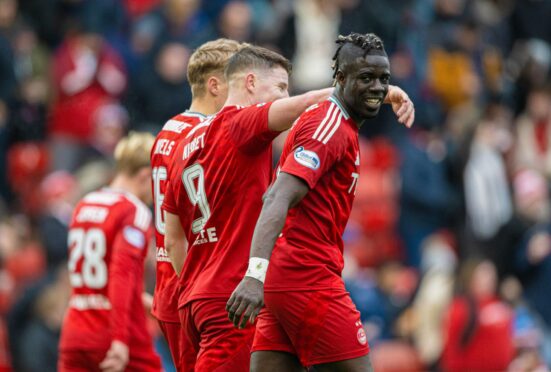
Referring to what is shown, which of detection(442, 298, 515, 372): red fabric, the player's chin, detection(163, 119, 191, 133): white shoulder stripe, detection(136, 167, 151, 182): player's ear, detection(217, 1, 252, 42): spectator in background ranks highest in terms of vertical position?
the player's chin

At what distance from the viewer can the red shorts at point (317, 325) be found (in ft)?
23.3

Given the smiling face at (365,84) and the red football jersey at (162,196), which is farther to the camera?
the red football jersey at (162,196)

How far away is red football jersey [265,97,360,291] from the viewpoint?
7090 millimetres

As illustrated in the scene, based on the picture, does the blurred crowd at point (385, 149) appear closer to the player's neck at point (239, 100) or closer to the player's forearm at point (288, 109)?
the player's neck at point (239, 100)

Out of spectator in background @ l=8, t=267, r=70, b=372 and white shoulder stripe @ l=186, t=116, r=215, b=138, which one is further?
spectator in background @ l=8, t=267, r=70, b=372

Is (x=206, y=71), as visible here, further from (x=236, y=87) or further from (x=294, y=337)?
(x=294, y=337)

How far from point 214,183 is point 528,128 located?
36.4 ft

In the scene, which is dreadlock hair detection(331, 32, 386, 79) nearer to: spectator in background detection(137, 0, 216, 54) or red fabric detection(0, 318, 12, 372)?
red fabric detection(0, 318, 12, 372)

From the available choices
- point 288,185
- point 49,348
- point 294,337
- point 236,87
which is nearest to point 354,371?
point 294,337

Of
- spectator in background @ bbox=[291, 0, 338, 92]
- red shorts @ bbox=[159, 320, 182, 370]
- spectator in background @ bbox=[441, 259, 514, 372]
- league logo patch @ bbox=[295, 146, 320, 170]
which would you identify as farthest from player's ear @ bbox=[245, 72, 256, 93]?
spectator in background @ bbox=[291, 0, 338, 92]

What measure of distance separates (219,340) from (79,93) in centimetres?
1024

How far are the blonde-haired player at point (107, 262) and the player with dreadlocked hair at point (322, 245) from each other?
2.60 meters

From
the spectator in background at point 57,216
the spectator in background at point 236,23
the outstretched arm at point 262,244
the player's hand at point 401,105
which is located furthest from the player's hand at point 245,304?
the spectator in background at point 236,23

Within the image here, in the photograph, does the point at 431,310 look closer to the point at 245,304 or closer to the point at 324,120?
the point at 324,120
